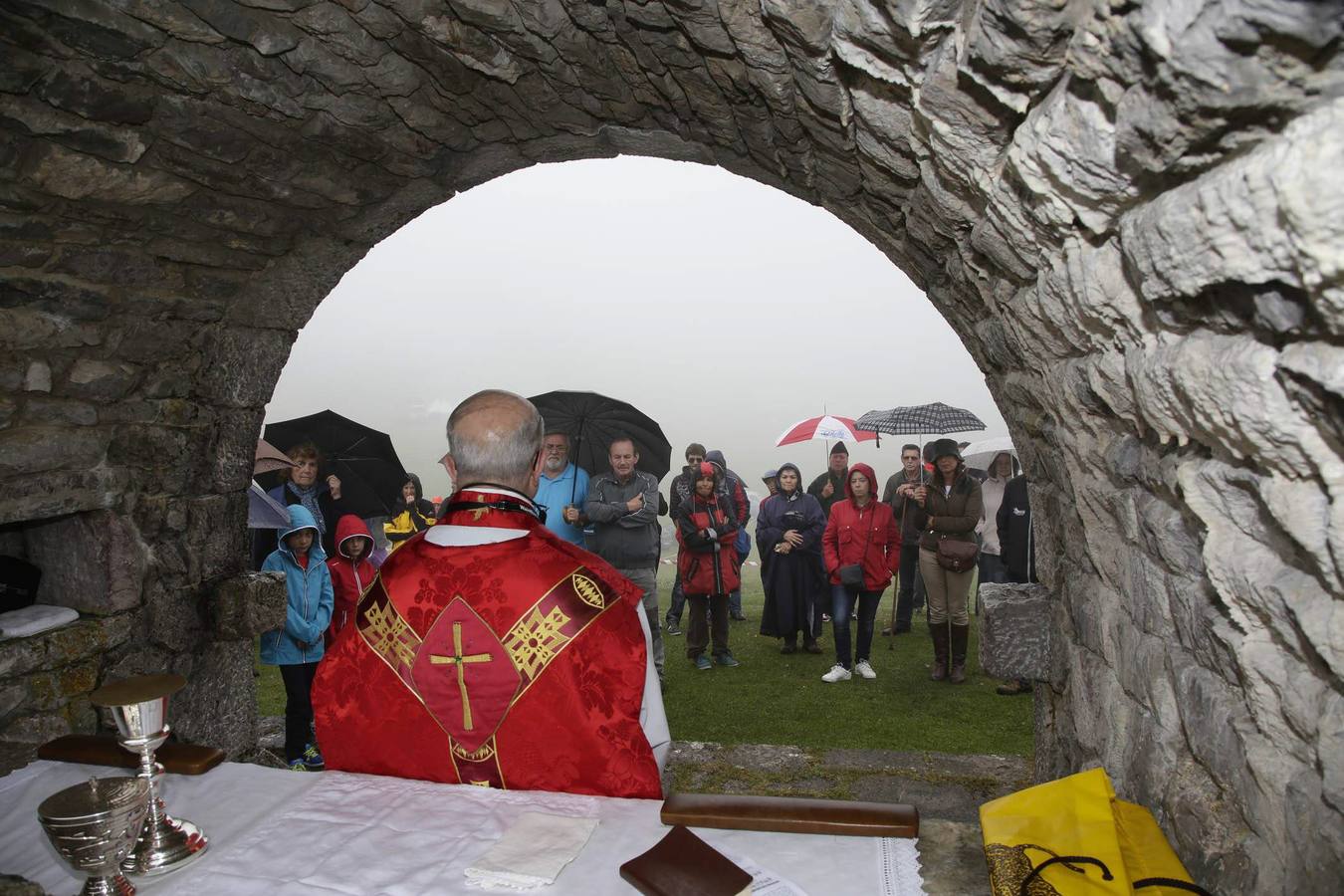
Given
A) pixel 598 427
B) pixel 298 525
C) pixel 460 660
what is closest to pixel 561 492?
pixel 598 427

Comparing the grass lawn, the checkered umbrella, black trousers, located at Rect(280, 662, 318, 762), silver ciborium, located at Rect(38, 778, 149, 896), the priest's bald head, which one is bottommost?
the grass lawn

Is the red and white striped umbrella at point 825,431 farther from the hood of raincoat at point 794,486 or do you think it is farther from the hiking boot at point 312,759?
the hiking boot at point 312,759

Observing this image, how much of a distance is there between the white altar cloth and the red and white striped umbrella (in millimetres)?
7610

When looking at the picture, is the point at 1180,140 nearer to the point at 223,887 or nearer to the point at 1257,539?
the point at 1257,539

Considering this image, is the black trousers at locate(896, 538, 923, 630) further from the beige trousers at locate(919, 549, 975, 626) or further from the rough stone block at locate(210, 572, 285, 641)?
the rough stone block at locate(210, 572, 285, 641)

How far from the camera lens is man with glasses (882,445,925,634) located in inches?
297

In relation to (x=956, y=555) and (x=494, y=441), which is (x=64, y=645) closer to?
(x=494, y=441)

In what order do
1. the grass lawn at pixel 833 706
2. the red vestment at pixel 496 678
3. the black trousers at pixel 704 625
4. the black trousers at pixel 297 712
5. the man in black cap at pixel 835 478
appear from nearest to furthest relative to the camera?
the red vestment at pixel 496 678, the black trousers at pixel 297 712, the grass lawn at pixel 833 706, the black trousers at pixel 704 625, the man in black cap at pixel 835 478

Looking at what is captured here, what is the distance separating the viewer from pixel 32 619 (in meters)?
3.50

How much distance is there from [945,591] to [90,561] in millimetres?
4841

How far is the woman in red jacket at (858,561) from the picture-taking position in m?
6.50

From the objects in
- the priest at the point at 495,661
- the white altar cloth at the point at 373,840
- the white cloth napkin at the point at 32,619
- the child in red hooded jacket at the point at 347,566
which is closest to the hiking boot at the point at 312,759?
the child in red hooded jacket at the point at 347,566

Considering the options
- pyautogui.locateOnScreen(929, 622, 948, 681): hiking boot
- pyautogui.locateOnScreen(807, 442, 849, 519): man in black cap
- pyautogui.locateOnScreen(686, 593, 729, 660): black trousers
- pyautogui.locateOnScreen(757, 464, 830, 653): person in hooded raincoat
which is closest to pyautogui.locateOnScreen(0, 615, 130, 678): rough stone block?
pyautogui.locateOnScreen(686, 593, 729, 660): black trousers

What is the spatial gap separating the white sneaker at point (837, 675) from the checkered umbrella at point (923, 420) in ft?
9.70
